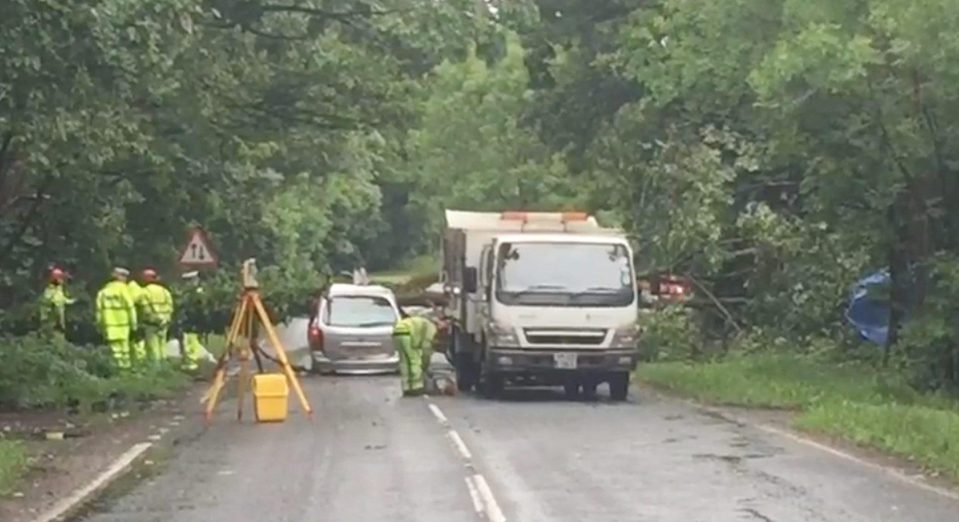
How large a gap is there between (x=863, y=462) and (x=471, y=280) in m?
11.8

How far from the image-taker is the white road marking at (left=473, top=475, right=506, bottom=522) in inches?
597

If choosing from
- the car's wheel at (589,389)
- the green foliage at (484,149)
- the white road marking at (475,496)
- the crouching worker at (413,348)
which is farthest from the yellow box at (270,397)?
the green foliage at (484,149)

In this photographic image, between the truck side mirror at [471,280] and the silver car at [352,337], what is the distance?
699 cm

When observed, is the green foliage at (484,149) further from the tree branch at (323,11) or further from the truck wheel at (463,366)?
the tree branch at (323,11)

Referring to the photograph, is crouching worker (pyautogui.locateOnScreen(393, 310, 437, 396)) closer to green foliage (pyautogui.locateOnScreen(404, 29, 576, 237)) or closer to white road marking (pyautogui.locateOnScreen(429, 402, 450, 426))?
white road marking (pyautogui.locateOnScreen(429, 402, 450, 426))

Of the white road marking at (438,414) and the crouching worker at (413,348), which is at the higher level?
the crouching worker at (413,348)

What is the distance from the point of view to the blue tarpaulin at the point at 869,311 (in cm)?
3180

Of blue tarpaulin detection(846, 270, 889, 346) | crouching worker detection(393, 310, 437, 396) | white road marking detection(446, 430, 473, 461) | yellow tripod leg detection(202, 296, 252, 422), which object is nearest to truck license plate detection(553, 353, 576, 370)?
crouching worker detection(393, 310, 437, 396)

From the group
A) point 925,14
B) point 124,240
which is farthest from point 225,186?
point 925,14

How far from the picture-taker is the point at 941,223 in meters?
29.1

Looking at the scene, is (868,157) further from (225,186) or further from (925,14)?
(225,186)

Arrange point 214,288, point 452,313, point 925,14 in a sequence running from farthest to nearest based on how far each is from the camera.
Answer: point 214,288 < point 452,313 < point 925,14

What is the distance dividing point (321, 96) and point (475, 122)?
144ft

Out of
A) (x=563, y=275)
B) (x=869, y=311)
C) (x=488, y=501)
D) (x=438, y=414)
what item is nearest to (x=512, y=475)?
(x=488, y=501)
